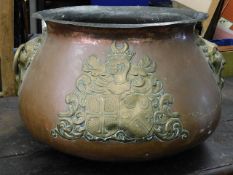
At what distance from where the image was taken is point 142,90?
2.09ft

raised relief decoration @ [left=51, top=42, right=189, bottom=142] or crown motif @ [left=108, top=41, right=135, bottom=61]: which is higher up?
crown motif @ [left=108, top=41, right=135, bottom=61]

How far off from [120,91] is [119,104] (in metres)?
0.02

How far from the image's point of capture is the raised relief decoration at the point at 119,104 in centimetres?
63

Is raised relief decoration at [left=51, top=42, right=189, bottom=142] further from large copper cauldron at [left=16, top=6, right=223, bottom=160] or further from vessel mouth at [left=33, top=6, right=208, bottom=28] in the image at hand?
vessel mouth at [left=33, top=6, right=208, bottom=28]

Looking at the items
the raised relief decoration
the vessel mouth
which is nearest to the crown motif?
the raised relief decoration

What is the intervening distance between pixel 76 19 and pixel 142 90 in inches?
10.7

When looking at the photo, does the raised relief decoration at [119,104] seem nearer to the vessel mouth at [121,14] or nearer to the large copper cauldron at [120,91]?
the large copper cauldron at [120,91]

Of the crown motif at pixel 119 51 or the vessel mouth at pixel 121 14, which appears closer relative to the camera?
the crown motif at pixel 119 51

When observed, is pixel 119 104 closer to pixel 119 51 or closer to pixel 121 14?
pixel 119 51

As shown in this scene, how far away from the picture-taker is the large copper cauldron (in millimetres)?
630

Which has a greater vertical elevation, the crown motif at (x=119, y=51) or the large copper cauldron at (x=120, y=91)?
the crown motif at (x=119, y=51)

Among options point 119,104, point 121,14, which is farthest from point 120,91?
point 121,14

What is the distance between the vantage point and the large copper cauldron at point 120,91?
630 millimetres

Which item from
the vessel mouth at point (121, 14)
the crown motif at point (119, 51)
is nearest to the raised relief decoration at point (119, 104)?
the crown motif at point (119, 51)
